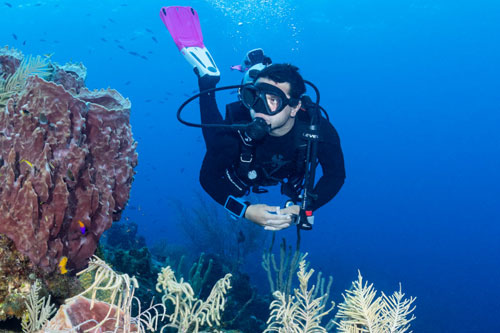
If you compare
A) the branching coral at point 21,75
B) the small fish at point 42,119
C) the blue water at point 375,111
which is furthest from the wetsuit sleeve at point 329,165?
the blue water at point 375,111

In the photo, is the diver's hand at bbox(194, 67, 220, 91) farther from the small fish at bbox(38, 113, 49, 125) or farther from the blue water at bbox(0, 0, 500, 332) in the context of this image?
the blue water at bbox(0, 0, 500, 332)

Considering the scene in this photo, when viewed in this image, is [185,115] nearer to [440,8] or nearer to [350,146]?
[350,146]

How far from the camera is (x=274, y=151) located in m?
4.48

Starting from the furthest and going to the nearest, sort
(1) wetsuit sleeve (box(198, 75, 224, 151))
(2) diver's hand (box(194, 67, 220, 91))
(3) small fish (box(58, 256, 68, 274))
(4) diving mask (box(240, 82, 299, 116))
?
(2) diver's hand (box(194, 67, 220, 91)), (1) wetsuit sleeve (box(198, 75, 224, 151)), (4) diving mask (box(240, 82, 299, 116)), (3) small fish (box(58, 256, 68, 274))

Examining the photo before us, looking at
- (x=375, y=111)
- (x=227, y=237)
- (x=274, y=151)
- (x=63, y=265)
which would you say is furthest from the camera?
(x=375, y=111)

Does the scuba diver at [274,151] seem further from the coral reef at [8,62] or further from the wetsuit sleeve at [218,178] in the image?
the coral reef at [8,62]

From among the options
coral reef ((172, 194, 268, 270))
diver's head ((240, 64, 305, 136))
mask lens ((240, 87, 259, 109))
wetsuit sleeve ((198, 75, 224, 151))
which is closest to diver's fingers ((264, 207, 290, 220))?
diver's head ((240, 64, 305, 136))

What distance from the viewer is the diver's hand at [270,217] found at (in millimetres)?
3629

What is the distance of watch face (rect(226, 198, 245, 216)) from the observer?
13.4 ft

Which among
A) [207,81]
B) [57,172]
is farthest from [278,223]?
[207,81]

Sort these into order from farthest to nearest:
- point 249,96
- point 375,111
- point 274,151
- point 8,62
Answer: point 375,111 < point 274,151 < point 249,96 < point 8,62

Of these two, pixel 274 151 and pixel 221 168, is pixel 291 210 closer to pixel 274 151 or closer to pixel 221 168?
pixel 274 151

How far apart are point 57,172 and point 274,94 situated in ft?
8.45

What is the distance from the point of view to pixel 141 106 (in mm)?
81688
